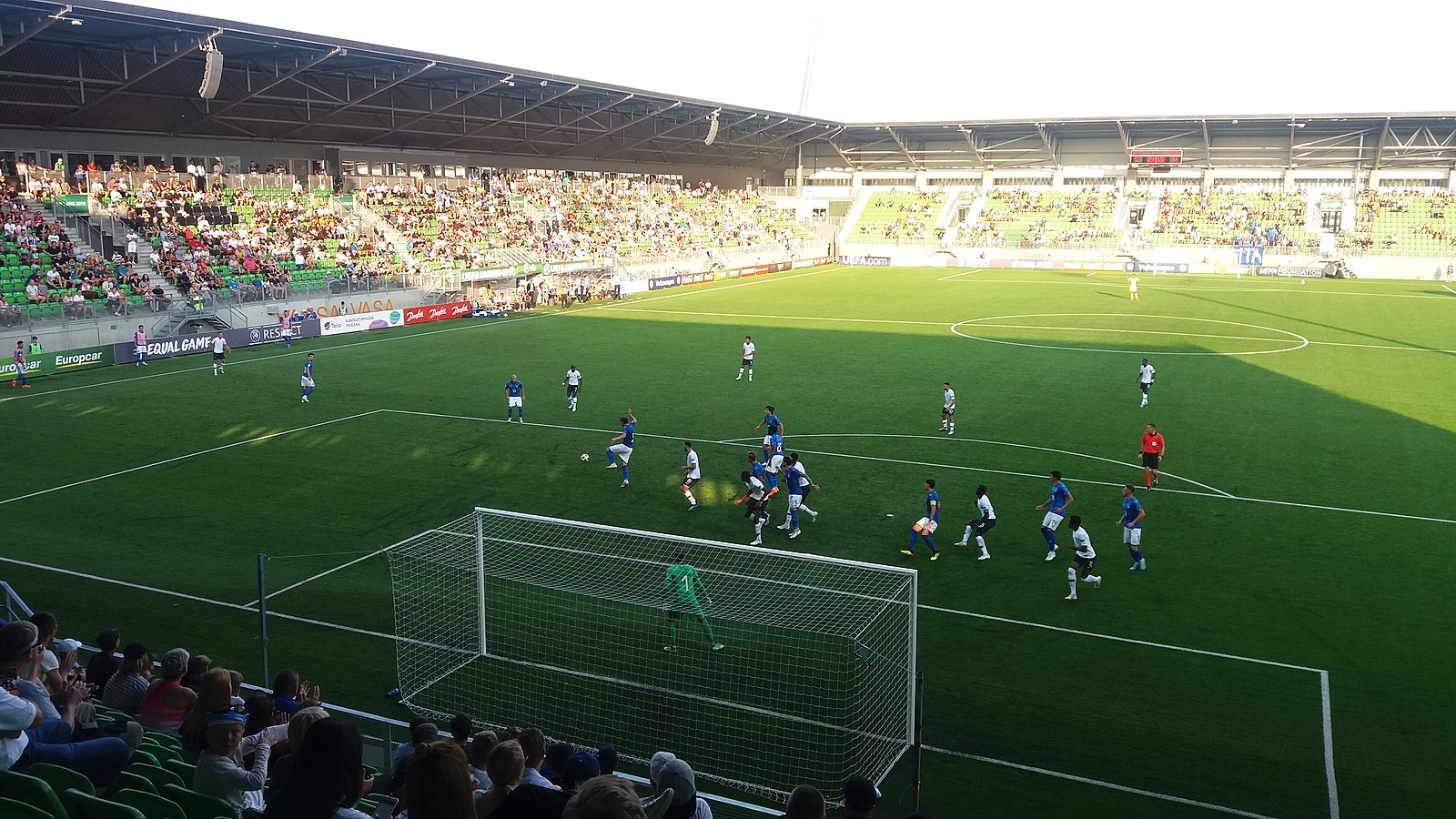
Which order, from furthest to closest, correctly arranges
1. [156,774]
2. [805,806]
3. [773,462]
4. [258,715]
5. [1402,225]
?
1. [1402,225]
2. [773,462]
3. [258,715]
4. [156,774]
5. [805,806]

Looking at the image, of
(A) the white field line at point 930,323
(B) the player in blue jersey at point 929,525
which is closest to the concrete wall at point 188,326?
(A) the white field line at point 930,323

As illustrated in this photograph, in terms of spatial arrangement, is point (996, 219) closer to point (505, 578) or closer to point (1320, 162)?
point (1320, 162)

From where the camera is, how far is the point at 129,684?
8.92m

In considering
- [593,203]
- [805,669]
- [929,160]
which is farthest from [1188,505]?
[929,160]

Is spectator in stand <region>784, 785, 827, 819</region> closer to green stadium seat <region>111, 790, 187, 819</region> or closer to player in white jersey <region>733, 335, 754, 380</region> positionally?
green stadium seat <region>111, 790, 187, 819</region>

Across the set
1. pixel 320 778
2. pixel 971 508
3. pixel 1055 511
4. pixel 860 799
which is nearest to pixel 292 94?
pixel 971 508

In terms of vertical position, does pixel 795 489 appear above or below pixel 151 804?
below

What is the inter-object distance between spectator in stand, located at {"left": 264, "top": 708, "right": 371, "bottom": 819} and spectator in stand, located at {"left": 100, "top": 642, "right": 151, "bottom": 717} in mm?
4942

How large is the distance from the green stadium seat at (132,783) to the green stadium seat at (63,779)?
0.34 meters

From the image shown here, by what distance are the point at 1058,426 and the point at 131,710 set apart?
22660 millimetres

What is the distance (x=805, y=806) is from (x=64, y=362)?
37511 millimetres

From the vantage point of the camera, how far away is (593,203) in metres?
75.6

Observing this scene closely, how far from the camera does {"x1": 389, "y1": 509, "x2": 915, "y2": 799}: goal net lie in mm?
11766

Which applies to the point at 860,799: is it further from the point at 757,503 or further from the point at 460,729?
the point at 757,503
